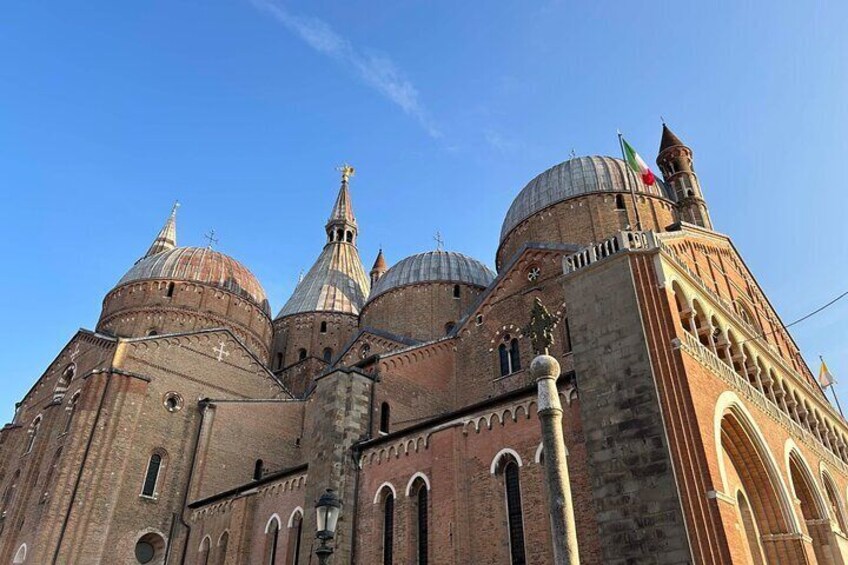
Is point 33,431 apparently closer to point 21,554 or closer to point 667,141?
point 21,554

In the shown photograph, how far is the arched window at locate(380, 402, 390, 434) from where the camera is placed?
20.5 meters

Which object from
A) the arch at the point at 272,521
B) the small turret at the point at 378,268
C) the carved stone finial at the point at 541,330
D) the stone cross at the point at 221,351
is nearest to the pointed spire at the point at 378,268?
the small turret at the point at 378,268

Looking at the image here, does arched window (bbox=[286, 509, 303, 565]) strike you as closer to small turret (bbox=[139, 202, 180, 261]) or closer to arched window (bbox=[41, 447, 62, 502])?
arched window (bbox=[41, 447, 62, 502])

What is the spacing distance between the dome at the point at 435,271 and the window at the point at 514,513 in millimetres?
15759

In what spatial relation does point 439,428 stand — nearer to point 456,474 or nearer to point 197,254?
point 456,474

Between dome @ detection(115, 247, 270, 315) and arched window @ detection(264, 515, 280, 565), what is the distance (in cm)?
1638

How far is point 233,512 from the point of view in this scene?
72.1ft

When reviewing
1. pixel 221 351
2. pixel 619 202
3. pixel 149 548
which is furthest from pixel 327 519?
pixel 221 351

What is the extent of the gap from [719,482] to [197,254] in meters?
30.0

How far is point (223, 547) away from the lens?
2198 cm

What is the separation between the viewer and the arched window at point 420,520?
16.0m

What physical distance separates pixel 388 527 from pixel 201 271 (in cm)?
2131

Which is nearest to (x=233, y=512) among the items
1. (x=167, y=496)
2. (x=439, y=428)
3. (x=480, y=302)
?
(x=167, y=496)

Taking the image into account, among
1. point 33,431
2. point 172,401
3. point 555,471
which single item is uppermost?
point 172,401
